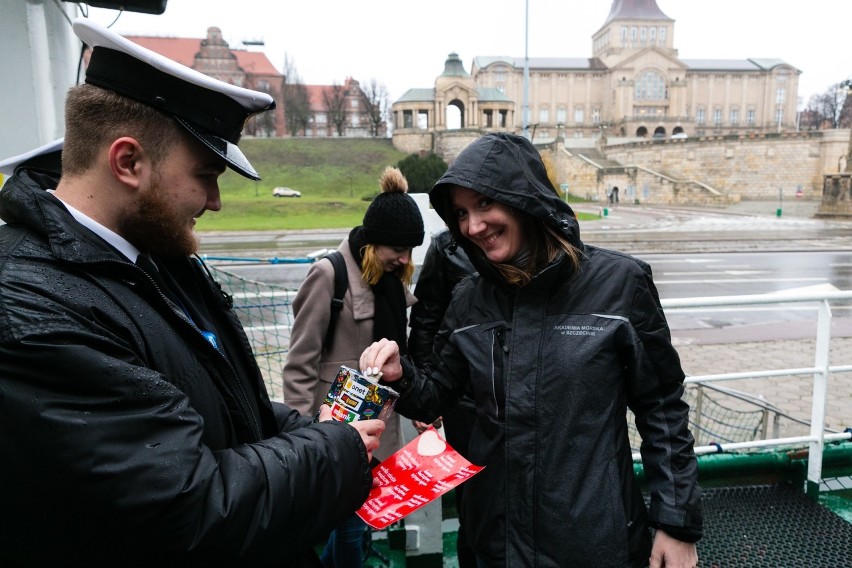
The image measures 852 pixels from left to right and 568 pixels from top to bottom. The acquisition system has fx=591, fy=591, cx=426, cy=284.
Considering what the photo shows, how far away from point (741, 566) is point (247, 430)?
2.66 m

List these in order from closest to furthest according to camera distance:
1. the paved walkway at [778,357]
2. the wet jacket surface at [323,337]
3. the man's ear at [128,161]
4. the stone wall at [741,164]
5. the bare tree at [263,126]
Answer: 1. the man's ear at [128,161]
2. the wet jacket surface at [323,337]
3. the paved walkway at [778,357]
4. the stone wall at [741,164]
5. the bare tree at [263,126]

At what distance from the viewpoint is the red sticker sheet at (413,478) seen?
1690 millimetres

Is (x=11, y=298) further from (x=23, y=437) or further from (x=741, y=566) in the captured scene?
(x=741, y=566)

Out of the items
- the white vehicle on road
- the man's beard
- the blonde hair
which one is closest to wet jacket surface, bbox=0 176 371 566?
the man's beard

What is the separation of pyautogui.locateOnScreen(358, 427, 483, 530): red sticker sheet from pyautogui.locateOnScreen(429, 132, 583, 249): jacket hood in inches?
33.0

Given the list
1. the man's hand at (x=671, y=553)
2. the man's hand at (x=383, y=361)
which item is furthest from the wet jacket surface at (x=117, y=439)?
the man's hand at (x=671, y=553)

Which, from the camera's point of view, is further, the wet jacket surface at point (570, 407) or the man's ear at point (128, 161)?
the wet jacket surface at point (570, 407)

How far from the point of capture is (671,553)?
1.93 m

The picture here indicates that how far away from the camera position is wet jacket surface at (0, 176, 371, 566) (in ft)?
3.48

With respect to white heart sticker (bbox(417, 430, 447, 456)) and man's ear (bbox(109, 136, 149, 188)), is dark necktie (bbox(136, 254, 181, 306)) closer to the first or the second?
man's ear (bbox(109, 136, 149, 188))

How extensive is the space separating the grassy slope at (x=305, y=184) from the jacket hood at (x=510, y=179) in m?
26.1

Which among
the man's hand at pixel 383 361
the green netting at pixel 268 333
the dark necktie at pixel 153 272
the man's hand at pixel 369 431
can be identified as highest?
the dark necktie at pixel 153 272

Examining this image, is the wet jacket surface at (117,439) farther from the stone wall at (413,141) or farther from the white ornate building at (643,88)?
the white ornate building at (643,88)

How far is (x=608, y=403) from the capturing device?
1964 millimetres
